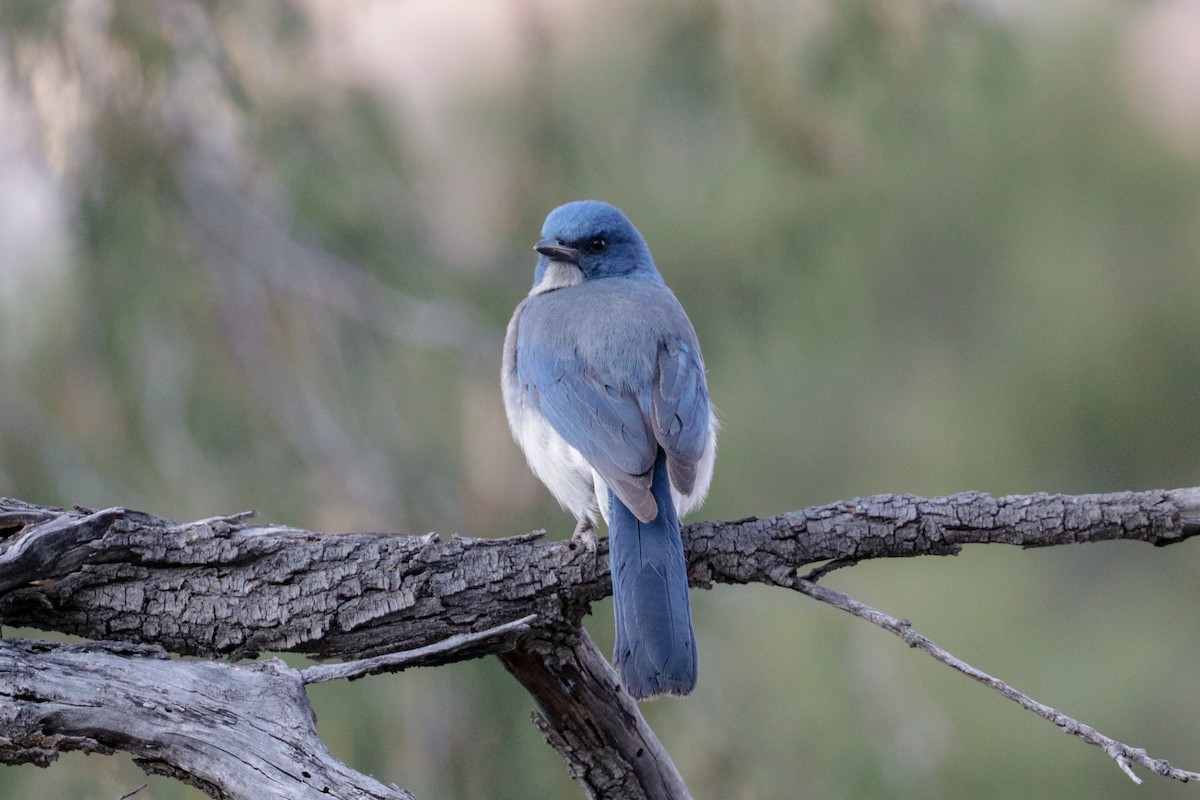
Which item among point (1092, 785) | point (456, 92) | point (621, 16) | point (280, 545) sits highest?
point (456, 92)

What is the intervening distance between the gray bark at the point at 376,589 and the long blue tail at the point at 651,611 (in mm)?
75

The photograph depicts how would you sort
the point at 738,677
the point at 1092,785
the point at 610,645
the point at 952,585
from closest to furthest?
the point at 610,645
the point at 738,677
the point at 1092,785
the point at 952,585

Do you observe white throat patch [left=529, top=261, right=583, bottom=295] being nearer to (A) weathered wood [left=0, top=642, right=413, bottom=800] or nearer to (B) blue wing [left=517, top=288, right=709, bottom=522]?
(B) blue wing [left=517, top=288, right=709, bottom=522]

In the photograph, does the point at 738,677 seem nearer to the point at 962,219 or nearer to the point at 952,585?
the point at 952,585

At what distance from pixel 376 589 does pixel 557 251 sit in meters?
1.98

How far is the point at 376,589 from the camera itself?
2.90 metres

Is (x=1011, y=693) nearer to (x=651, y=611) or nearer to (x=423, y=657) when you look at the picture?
(x=651, y=611)

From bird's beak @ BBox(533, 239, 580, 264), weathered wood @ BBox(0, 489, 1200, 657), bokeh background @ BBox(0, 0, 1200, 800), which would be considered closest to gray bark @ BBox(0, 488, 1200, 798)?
weathered wood @ BBox(0, 489, 1200, 657)

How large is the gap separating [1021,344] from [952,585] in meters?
2.22

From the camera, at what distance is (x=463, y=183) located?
721 centimetres

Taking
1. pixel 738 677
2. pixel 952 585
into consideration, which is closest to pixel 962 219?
pixel 952 585

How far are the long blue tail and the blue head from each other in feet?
5.63

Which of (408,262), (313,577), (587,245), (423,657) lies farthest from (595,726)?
(408,262)

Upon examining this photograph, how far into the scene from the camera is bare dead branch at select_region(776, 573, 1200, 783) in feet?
7.70
